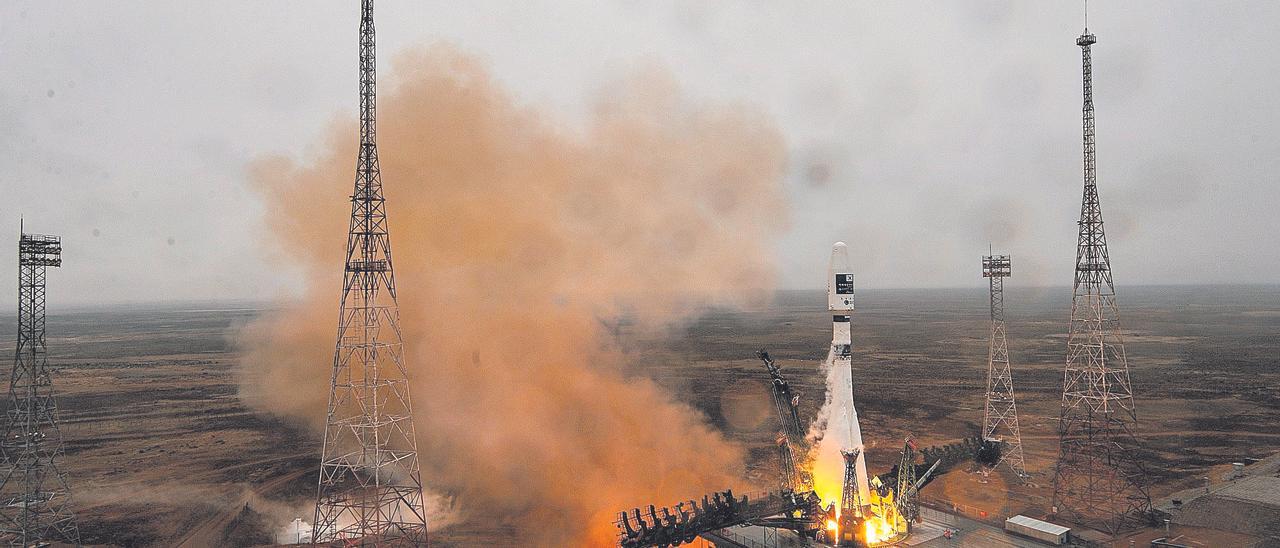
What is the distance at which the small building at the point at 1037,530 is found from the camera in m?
26.6

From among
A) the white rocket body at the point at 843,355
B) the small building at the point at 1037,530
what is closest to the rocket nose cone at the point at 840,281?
the white rocket body at the point at 843,355

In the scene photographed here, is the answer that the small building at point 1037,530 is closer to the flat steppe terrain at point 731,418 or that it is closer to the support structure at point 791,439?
the flat steppe terrain at point 731,418

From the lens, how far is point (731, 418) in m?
57.8

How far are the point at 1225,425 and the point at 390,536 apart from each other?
195 ft

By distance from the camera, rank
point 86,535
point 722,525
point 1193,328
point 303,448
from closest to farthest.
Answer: point 722,525, point 86,535, point 303,448, point 1193,328

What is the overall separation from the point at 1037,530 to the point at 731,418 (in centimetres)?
3175

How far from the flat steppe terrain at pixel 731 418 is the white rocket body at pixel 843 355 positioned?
906cm

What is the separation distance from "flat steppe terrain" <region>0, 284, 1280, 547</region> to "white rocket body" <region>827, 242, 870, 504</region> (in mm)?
9056

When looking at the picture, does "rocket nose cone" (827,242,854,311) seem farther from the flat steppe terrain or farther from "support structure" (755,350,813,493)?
the flat steppe terrain

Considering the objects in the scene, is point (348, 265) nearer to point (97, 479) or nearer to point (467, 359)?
point (467, 359)

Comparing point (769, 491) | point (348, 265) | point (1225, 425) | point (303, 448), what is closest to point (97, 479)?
point (303, 448)

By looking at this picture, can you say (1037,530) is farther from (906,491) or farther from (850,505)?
(850,505)

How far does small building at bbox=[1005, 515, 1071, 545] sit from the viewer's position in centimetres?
2656

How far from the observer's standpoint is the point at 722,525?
26078 mm
